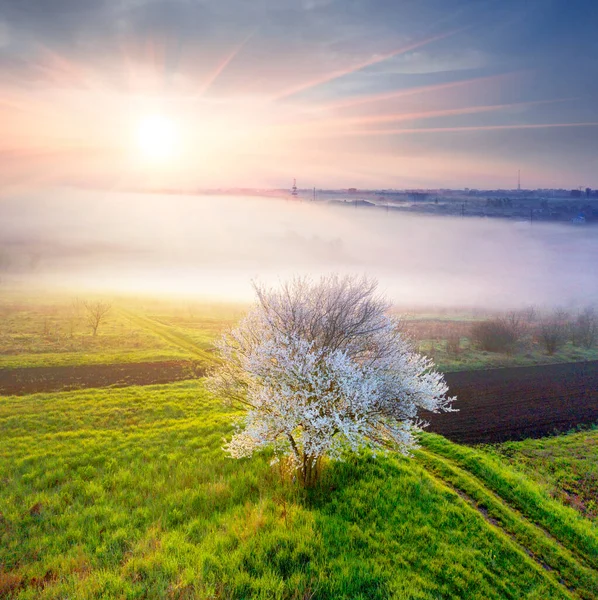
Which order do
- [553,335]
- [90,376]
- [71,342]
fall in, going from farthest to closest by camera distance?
[553,335] → [71,342] → [90,376]

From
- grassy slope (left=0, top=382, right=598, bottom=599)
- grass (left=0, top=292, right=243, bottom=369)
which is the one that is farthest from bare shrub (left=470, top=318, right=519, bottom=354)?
grass (left=0, top=292, right=243, bottom=369)

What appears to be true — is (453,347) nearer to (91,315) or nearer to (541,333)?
(541,333)

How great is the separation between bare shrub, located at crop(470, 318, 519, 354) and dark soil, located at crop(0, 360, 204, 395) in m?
44.1

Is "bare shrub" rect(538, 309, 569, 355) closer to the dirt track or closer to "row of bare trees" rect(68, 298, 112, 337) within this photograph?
the dirt track

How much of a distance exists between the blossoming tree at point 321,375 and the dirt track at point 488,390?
47.9 ft

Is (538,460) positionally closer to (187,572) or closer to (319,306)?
(319,306)

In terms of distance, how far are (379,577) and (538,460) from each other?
17943mm

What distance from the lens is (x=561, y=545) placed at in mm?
15141

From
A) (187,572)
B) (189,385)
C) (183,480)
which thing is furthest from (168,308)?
(187,572)

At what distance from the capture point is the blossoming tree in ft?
44.5

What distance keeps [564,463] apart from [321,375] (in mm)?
19846

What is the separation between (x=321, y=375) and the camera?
1441 centimetres

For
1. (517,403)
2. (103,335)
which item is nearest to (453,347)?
(517,403)

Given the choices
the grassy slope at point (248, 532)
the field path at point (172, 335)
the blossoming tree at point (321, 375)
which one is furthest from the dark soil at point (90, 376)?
the blossoming tree at point (321, 375)
